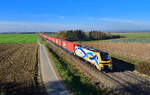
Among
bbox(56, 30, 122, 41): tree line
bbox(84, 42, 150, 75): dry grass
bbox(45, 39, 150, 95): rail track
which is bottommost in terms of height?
bbox(45, 39, 150, 95): rail track

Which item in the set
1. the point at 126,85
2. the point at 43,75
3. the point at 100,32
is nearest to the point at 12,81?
the point at 43,75

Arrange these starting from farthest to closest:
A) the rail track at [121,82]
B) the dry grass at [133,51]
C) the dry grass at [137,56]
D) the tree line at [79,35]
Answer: the tree line at [79,35] → the dry grass at [133,51] → the dry grass at [137,56] → the rail track at [121,82]

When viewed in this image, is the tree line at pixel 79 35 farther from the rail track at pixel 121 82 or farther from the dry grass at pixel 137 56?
the rail track at pixel 121 82

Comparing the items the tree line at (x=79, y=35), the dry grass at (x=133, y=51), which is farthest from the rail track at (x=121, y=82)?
the tree line at (x=79, y=35)

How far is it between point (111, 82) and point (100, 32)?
78.5 m

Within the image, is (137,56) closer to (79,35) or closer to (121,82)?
(121,82)

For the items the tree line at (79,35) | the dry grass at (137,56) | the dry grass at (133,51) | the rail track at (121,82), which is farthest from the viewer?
the tree line at (79,35)

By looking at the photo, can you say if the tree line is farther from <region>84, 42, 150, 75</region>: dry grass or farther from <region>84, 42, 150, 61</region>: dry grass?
<region>84, 42, 150, 75</region>: dry grass

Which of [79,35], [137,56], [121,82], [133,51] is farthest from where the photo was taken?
[79,35]

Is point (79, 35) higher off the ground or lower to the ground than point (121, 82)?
higher

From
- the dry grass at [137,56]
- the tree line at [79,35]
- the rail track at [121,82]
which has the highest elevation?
the tree line at [79,35]

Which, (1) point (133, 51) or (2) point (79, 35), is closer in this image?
(1) point (133, 51)

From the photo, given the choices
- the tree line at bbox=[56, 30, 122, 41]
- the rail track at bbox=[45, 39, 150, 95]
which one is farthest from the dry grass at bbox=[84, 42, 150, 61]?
the tree line at bbox=[56, 30, 122, 41]

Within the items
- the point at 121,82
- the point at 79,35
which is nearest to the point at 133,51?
the point at 121,82
